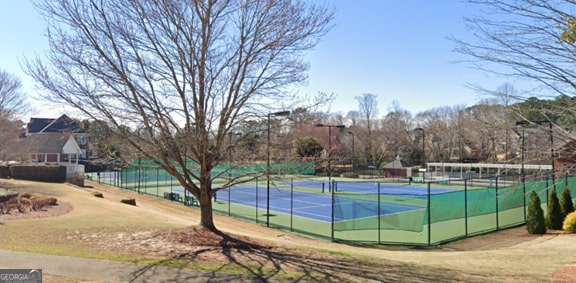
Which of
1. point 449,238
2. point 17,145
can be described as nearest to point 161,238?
point 449,238

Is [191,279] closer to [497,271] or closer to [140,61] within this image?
[140,61]

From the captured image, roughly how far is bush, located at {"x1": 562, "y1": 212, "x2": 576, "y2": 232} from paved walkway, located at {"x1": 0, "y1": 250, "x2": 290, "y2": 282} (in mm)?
16535

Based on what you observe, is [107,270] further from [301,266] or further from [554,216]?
[554,216]

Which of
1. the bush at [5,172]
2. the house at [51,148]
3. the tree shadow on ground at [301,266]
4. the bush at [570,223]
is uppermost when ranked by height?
the house at [51,148]

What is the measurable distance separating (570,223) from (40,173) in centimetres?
A: 3892

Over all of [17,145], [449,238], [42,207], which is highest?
[17,145]

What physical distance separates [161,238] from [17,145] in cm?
3706

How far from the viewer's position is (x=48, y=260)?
9.22 meters

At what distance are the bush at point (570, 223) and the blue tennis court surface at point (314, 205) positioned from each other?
320 inches

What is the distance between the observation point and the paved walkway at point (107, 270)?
8.02 metres

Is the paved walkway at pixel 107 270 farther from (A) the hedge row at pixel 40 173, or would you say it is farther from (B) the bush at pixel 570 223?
(A) the hedge row at pixel 40 173

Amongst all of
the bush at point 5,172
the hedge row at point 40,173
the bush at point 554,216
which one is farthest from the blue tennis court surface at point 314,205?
the bush at point 5,172

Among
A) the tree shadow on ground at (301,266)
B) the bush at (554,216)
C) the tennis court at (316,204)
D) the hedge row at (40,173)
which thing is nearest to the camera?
the tree shadow on ground at (301,266)

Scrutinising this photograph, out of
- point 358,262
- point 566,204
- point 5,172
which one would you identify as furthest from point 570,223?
point 5,172
